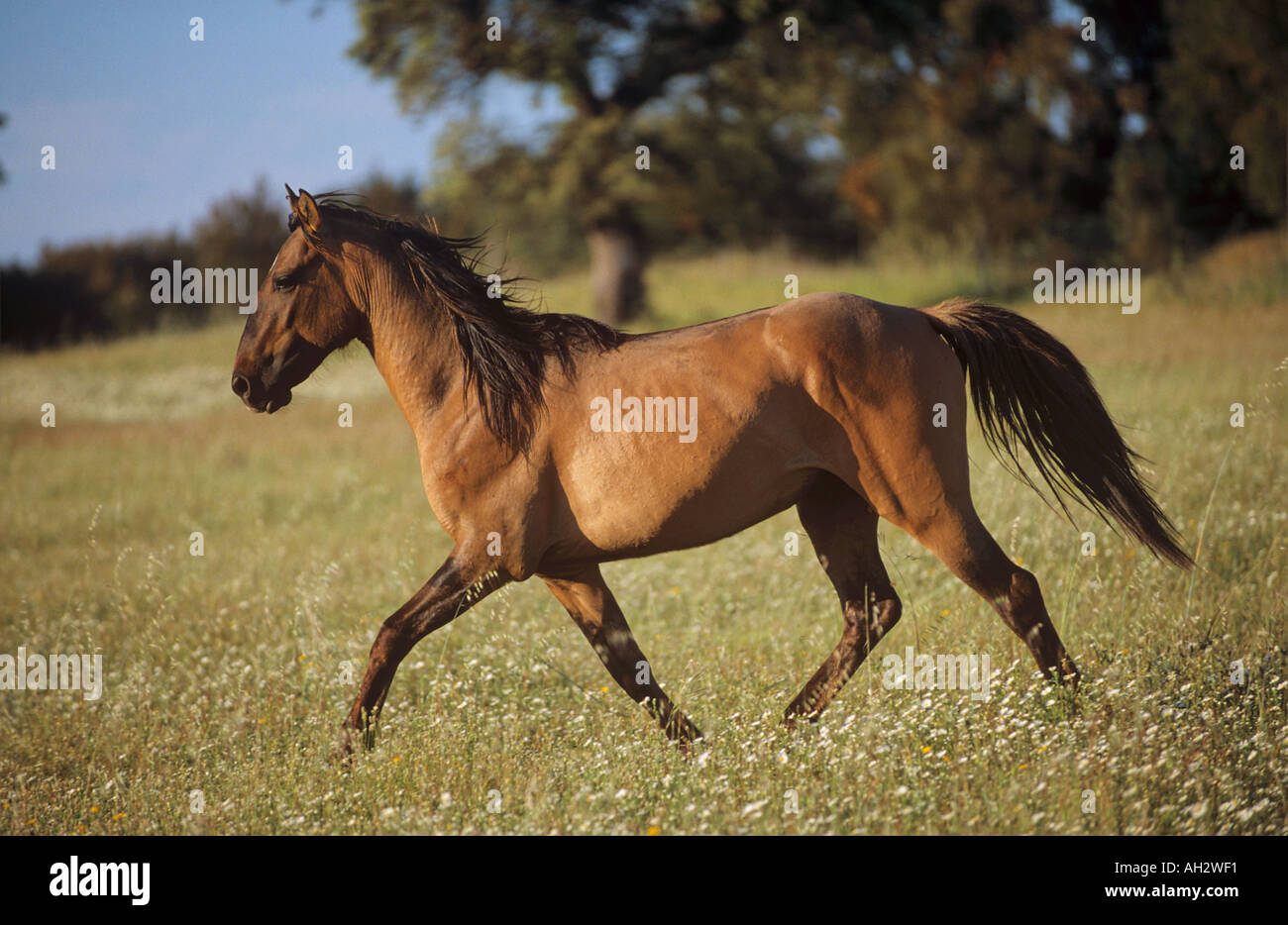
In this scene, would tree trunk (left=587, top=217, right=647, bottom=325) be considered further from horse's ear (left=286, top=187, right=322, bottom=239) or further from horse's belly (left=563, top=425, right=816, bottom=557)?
horse's belly (left=563, top=425, right=816, bottom=557)

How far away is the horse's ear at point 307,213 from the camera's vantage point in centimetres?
445

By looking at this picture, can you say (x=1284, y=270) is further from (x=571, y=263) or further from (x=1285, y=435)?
(x=571, y=263)

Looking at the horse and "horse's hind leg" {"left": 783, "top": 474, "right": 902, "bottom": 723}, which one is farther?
"horse's hind leg" {"left": 783, "top": 474, "right": 902, "bottom": 723}

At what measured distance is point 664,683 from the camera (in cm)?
557

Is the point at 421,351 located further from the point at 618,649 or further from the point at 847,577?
the point at 847,577

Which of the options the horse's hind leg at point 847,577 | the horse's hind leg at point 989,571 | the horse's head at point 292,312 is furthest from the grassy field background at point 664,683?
the horse's head at point 292,312

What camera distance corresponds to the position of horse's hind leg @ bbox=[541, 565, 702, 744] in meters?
4.70

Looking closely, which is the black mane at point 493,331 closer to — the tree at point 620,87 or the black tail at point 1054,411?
the black tail at point 1054,411

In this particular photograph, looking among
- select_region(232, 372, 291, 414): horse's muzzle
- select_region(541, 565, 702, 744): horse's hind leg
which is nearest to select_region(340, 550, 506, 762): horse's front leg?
select_region(541, 565, 702, 744): horse's hind leg

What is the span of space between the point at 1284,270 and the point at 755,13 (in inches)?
436

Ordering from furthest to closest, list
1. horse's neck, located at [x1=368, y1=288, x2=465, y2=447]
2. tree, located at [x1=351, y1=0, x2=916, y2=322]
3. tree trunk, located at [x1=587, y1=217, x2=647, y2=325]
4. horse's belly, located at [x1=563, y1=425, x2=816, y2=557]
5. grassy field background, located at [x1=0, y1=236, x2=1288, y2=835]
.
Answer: tree trunk, located at [x1=587, y1=217, x2=647, y2=325] < tree, located at [x1=351, y1=0, x2=916, y2=322] < horse's neck, located at [x1=368, y1=288, x2=465, y2=447] < horse's belly, located at [x1=563, y1=425, x2=816, y2=557] < grassy field background, located at [x1=0, y1=236, x2=1288, y2=835]

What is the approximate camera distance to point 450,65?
71.9 feet

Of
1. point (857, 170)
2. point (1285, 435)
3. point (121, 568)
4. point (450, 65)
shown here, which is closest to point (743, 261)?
point (857, 170)

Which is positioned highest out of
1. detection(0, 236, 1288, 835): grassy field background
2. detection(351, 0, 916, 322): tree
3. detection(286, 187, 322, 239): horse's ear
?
detection(351, 0, 916, 322): tree
